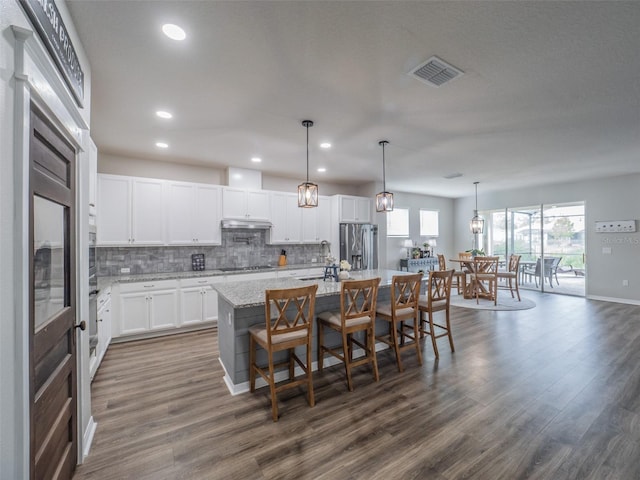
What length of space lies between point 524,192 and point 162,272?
28.8 ft

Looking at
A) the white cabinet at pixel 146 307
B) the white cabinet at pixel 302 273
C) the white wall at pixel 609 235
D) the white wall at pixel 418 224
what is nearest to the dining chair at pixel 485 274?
the white wall at pixel 418 224

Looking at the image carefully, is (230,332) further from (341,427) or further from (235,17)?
(235,17)

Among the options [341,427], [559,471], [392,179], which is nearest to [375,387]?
[341,427]

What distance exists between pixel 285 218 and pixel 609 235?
280 inches

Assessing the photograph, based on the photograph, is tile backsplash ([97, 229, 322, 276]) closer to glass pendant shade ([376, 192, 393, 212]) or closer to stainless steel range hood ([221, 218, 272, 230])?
stainless steel range hood ([221, 218, 272, 230])

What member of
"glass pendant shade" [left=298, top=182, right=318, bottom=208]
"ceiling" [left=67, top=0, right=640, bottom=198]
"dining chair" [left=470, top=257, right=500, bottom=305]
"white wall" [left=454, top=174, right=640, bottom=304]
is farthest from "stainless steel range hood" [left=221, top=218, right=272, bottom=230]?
"white wall" [left=454, top=174, right=640, bottom=304]

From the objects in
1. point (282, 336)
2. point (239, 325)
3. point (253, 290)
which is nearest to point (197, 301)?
point (253, 290)

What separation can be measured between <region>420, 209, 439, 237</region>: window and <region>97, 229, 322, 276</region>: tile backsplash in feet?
13.1

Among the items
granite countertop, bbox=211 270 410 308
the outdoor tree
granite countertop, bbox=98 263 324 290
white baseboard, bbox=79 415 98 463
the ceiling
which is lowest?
white baseboard, bbox=79 415 98 463

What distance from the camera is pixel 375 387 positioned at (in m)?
2.82

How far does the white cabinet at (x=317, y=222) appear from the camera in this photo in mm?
5950

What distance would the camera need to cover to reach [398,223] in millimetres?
8258

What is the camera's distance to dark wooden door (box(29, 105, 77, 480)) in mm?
1247

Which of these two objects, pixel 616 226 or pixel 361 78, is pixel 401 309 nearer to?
pixel 361 78
